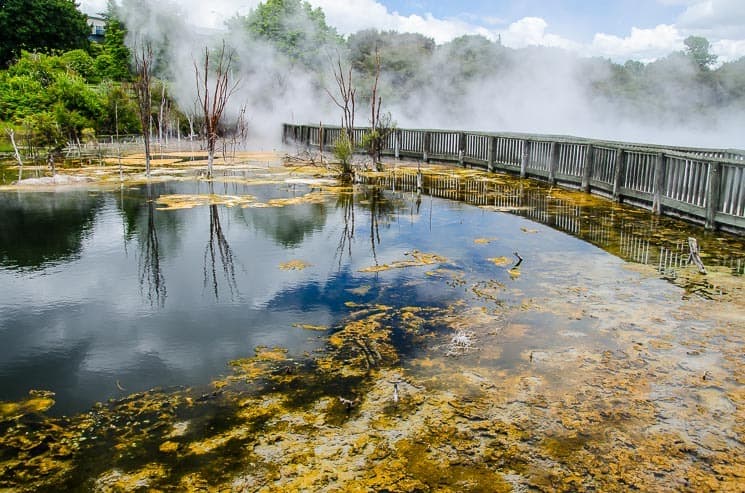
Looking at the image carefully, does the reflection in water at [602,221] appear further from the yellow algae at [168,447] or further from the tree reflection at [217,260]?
the yellow algae at [168,447]

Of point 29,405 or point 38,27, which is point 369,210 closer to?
point 29,405

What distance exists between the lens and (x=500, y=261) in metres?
6.46

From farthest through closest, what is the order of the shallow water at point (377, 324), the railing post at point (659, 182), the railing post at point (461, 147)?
the railing post at point (461, 147) → the railing post at point (659, 182) → the shallow water at point (377, 324)

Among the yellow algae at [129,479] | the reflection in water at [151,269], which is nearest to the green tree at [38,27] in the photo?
the reflection in water at [151,269]

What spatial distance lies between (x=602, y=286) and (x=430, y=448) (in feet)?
10.6

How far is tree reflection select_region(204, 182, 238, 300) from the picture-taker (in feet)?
18.2

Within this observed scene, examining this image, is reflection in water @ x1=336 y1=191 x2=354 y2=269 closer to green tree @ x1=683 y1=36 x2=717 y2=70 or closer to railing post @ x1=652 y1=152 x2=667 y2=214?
railing post @ x1=652 y1=152 x2=667 y2=214

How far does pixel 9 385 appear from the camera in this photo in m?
3.59

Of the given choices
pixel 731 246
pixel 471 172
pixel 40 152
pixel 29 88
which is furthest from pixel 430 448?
pixel 29 88

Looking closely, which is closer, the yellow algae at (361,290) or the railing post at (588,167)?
the yellow algae at (361,290)

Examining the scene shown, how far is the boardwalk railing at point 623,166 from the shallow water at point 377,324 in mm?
424

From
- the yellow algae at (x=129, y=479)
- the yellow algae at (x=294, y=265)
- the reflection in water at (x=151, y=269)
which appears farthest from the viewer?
the yellow algae at (x=294, y=265)

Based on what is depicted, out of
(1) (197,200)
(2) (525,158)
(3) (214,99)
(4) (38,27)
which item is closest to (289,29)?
(4) (38,27)

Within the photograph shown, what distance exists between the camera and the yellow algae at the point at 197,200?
1001 cm
